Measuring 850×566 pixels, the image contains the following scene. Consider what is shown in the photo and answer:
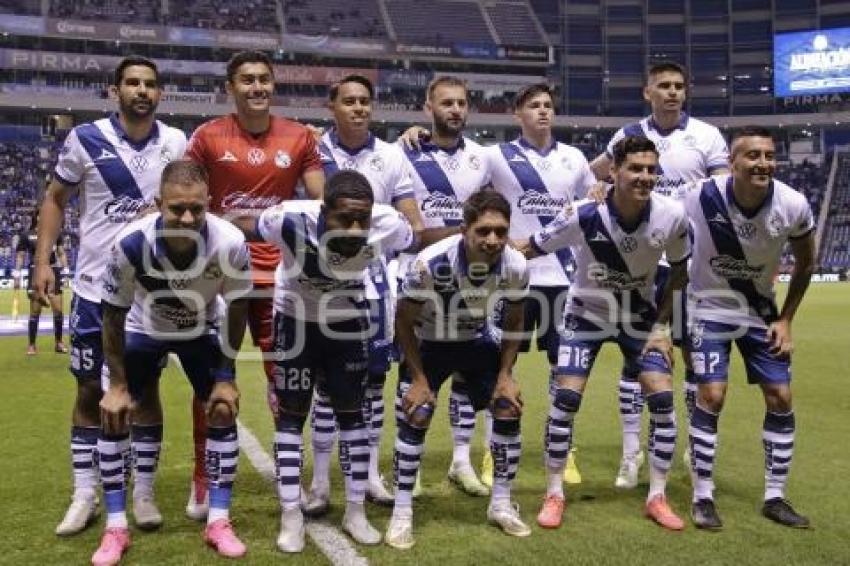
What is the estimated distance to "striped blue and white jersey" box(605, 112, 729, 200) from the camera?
20.4 ft

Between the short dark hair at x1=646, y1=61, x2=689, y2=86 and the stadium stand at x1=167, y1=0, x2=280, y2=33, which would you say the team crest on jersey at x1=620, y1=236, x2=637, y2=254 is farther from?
the stadium stand at x1=167, y1=0, x2=280, y2=33

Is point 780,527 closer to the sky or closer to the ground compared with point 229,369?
closer to the ground

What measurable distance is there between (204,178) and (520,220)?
2.70 metres

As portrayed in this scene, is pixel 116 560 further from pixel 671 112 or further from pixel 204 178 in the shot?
pixel 671 112

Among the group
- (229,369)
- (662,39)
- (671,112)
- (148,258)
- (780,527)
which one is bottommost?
(780,527)

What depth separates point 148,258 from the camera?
4.34 meters

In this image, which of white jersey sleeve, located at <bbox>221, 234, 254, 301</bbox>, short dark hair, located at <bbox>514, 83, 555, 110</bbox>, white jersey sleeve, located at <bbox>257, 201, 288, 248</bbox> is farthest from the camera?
short dark hair, located at <bbox>514, 83, 555, 110</bbox>

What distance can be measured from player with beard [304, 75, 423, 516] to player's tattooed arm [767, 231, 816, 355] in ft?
7.74

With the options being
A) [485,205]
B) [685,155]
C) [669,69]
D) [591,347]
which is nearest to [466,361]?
[591,347]

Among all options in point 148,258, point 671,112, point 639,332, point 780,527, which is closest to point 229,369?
point 148,258

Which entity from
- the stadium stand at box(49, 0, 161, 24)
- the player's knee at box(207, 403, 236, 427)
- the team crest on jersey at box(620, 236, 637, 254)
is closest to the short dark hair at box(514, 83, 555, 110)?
the team crest on jersey at box(620, 236, 637, 254)

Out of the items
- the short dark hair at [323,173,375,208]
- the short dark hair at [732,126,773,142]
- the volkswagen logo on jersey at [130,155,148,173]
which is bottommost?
the short dark hair at [323,173,375,208]

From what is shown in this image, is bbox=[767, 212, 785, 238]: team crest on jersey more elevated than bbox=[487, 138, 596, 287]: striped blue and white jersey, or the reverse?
bbox=[487, 138, 596, 287]: striped blue and white jersey

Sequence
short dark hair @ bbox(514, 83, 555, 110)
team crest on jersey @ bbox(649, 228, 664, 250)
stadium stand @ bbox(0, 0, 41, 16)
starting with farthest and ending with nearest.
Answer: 1. stadium stand @ bbox(0, 0, 41, 16)
2. short dark hair @ bbox(514, 83, 555, 110)
3. team crest on jersey @ bbox(649, 228, 664, 250)
